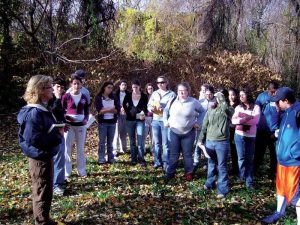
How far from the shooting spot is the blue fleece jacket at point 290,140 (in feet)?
17.3

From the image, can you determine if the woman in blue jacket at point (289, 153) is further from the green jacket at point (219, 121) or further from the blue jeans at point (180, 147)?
the blue jeans at point (180, 147)

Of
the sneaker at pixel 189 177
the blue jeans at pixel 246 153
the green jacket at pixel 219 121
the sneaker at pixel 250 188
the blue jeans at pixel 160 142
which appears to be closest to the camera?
the green jacket at pixel 219 121

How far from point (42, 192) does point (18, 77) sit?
11168 mm

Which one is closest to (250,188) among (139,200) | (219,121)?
(219,121)

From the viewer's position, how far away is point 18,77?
15078mm

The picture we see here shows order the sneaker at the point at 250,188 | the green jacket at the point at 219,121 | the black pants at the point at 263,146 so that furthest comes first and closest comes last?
the black pants at the point at 263,146 < the sneaker at the point at 250,188 < the green jacket at the point at 219,121

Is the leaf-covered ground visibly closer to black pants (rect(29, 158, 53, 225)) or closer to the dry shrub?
black pants (rect(29, 158, 53, 225))

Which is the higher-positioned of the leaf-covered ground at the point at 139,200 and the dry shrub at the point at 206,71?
the dry shrub at the point at 206,71

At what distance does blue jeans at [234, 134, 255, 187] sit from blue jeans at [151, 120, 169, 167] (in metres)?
1.57

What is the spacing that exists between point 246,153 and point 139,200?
7.92ft

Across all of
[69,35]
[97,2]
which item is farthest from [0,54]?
[97,2]

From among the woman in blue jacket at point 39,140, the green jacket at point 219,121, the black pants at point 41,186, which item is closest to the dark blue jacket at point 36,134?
the woman in blue jacket at point 39,140

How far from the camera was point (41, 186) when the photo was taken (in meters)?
4.89

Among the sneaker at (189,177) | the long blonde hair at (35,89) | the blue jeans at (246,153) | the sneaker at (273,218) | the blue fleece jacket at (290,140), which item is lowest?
the sneaker at (273,218)
